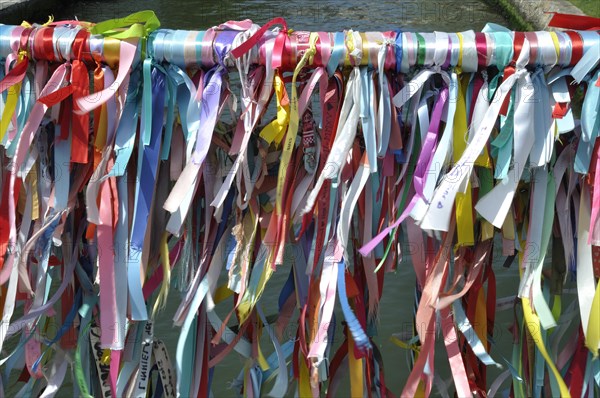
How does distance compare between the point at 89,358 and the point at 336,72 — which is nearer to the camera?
the point at 336,72

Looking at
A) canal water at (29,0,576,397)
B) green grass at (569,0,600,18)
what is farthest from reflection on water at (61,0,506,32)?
green grass at (569,0,600,18)

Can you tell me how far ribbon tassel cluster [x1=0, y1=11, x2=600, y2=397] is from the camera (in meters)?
1.15

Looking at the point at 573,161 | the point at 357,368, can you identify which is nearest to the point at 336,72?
the point at 573,161

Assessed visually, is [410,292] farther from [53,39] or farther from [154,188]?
[53,39]

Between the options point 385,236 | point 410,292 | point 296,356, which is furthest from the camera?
point 410,292

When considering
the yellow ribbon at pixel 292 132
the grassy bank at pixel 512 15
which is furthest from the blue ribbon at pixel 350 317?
the grassy bank at pixel 512 15

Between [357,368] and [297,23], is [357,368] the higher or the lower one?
the higher one

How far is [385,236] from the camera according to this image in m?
1.27

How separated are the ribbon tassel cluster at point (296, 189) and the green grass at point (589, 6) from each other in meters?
2.93

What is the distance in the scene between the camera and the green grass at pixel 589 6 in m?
4.02

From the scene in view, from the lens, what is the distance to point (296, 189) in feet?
4.07

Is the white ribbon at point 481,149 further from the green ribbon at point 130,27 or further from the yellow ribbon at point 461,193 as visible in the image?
the green ribbon at point 130,27

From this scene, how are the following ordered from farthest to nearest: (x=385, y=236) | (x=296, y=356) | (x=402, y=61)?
(x=296, y=356), (x=385, y=236), (x=402, y=61)

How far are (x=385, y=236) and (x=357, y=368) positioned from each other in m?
0.23
